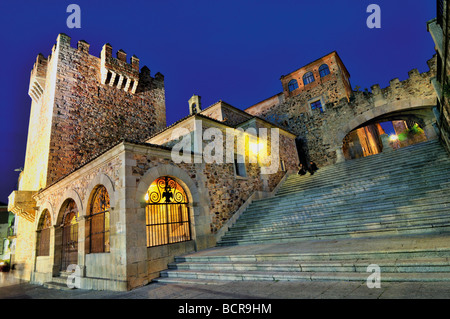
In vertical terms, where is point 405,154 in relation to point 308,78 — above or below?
below

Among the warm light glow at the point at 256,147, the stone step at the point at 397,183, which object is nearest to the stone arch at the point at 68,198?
the warm light glow at the point at 256,147

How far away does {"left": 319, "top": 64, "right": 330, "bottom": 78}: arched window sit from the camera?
17811 millimetres

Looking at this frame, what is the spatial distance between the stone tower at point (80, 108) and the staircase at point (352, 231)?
9.99 metres

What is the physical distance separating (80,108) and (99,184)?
889cm

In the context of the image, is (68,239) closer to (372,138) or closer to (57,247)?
(57,247)

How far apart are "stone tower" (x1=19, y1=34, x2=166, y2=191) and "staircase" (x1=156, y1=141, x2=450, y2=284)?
999 cm

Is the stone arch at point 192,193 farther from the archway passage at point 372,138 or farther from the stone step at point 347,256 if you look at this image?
the archway passage at point 372,138

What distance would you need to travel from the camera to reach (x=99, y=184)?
7.20 meters

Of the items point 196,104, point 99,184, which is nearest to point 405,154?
point 99,184

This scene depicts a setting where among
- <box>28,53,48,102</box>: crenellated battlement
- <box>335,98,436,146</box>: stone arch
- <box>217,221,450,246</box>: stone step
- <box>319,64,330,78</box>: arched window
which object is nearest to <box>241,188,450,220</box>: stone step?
<box>217,221,450,246</box>: stone step
